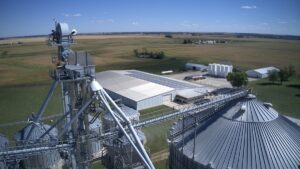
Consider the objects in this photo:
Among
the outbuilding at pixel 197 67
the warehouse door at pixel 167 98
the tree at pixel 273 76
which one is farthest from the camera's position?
the outbuilding at pixel 197 67

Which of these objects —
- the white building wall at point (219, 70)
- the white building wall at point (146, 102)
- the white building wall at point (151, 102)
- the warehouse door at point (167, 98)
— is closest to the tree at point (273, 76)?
the white building wall at point (219, 70)

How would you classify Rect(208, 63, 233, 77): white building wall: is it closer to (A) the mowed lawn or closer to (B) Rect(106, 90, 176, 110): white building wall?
(A) the mowed lawn

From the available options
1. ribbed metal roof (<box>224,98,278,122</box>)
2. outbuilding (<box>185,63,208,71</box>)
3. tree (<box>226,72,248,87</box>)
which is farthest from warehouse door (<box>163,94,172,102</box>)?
outbuilding (<box>185,63,208,71</box>)

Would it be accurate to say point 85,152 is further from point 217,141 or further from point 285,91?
point 285,91

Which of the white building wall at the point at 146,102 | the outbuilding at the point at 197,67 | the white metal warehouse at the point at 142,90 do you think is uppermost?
the outbuilding at the point at 197,67

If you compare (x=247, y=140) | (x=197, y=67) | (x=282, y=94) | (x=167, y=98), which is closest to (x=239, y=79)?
(x=282, y=94)

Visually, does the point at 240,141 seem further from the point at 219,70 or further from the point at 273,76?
the point at 219,70

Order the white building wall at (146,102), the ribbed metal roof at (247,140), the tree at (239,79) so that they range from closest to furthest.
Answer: the ribbed metal roof at (247,140)
the white building wall at (146,102)
the tree at (239,79)

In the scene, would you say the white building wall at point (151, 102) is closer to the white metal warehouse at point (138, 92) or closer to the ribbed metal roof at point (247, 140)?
the white metal warehouse at point (138, 92)
